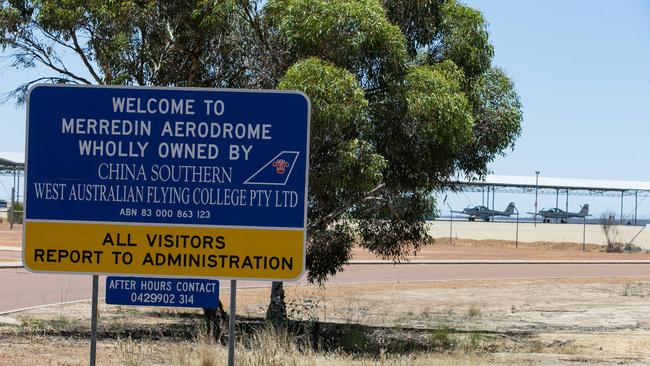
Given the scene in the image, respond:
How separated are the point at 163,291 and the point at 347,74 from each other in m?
7.90

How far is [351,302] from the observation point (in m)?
25.1

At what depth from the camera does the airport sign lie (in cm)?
741

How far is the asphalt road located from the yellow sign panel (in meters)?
13.1

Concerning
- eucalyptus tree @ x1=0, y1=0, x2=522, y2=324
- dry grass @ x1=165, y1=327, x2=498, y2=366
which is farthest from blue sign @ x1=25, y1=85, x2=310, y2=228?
eucalyptus tree @ x1=0, y1=0, x2=522, y2=324

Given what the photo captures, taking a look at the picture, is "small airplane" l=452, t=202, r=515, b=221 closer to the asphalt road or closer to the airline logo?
the asphalt road

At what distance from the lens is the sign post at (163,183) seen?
24.3ft

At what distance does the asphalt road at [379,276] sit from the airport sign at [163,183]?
13170 millimetres

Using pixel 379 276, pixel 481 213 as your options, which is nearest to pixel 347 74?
pixel 379 276

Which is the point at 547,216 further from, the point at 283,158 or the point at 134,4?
the point at 283,158

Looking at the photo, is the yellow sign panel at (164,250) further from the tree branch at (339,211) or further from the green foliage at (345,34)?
the tree branch at (339,211)

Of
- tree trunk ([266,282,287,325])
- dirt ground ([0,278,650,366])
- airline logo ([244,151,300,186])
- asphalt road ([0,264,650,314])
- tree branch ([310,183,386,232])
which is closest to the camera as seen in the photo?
airline logo ([244,151,300,186])

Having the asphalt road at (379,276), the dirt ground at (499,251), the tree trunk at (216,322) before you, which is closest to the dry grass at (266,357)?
the tree trunk at (216,322)

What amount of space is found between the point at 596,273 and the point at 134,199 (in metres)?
35.3

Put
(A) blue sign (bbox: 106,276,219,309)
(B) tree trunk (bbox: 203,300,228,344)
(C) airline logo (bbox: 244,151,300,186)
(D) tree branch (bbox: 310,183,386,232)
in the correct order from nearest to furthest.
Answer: (C) airline logo (bbox: 244,151,300,186)
(A) blue sign (bbox: 106,276,219,309)
(B) tree trunk (bbox: 203,300,228,344)
(D) tree branch (bbox: 310,183,386,232)
